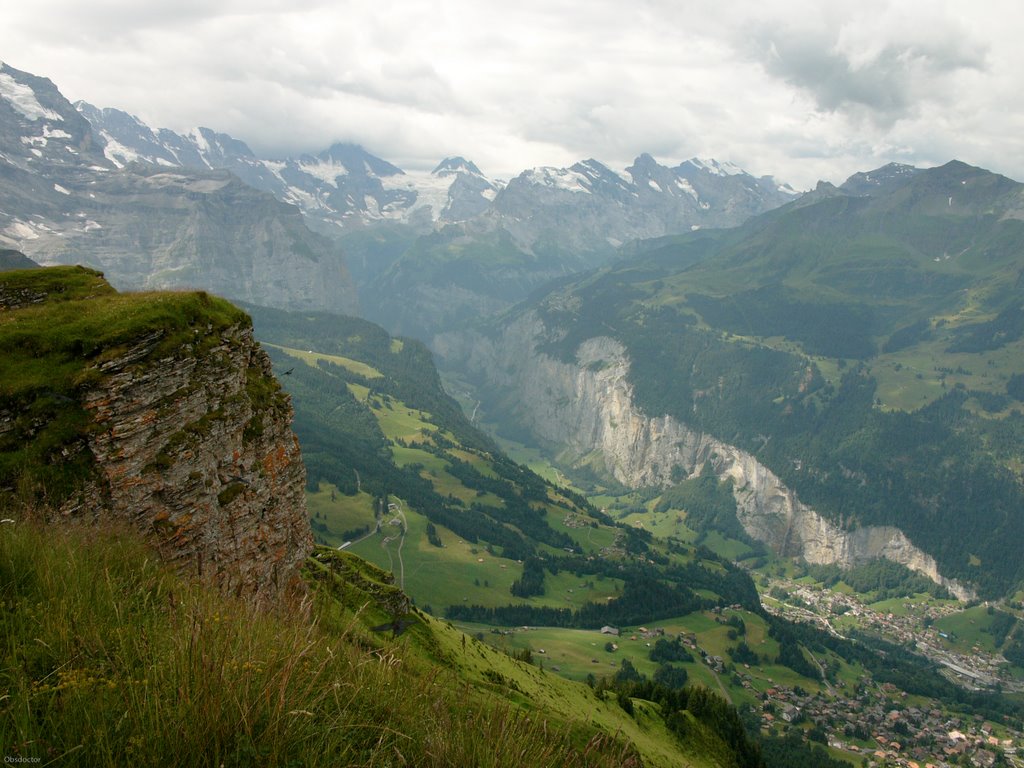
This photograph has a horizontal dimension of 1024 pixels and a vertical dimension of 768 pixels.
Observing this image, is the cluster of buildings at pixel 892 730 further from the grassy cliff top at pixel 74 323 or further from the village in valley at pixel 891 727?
the grassy cliff top at pixel 74 323

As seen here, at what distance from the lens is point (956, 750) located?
11812 cm

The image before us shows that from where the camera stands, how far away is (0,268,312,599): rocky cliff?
764 inches

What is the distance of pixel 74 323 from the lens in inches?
874

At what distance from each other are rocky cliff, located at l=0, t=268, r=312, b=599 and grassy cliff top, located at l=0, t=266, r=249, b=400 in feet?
0.17

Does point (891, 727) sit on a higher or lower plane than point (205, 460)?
lower

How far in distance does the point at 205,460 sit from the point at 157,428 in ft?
7.43

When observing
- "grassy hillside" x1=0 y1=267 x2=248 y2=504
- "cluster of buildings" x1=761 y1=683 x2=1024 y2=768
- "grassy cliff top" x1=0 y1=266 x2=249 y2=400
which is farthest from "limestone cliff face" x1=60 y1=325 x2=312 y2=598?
"cluster of buildings" x1=761 y1=683 x2=1024 y2=768

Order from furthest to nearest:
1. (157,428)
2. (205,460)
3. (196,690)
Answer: (205,460), (157,428), (196,690)

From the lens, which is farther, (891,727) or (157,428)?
(891,727)

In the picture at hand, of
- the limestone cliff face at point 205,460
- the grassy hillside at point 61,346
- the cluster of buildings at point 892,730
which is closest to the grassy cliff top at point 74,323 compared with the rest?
the grassy hillside at point 61,346

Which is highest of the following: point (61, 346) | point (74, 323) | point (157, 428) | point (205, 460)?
point (74, 323)

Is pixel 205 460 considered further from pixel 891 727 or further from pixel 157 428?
pixel 891 727

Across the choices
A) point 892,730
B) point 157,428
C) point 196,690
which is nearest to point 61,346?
point 157,428

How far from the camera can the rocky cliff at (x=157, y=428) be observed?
19406mm
